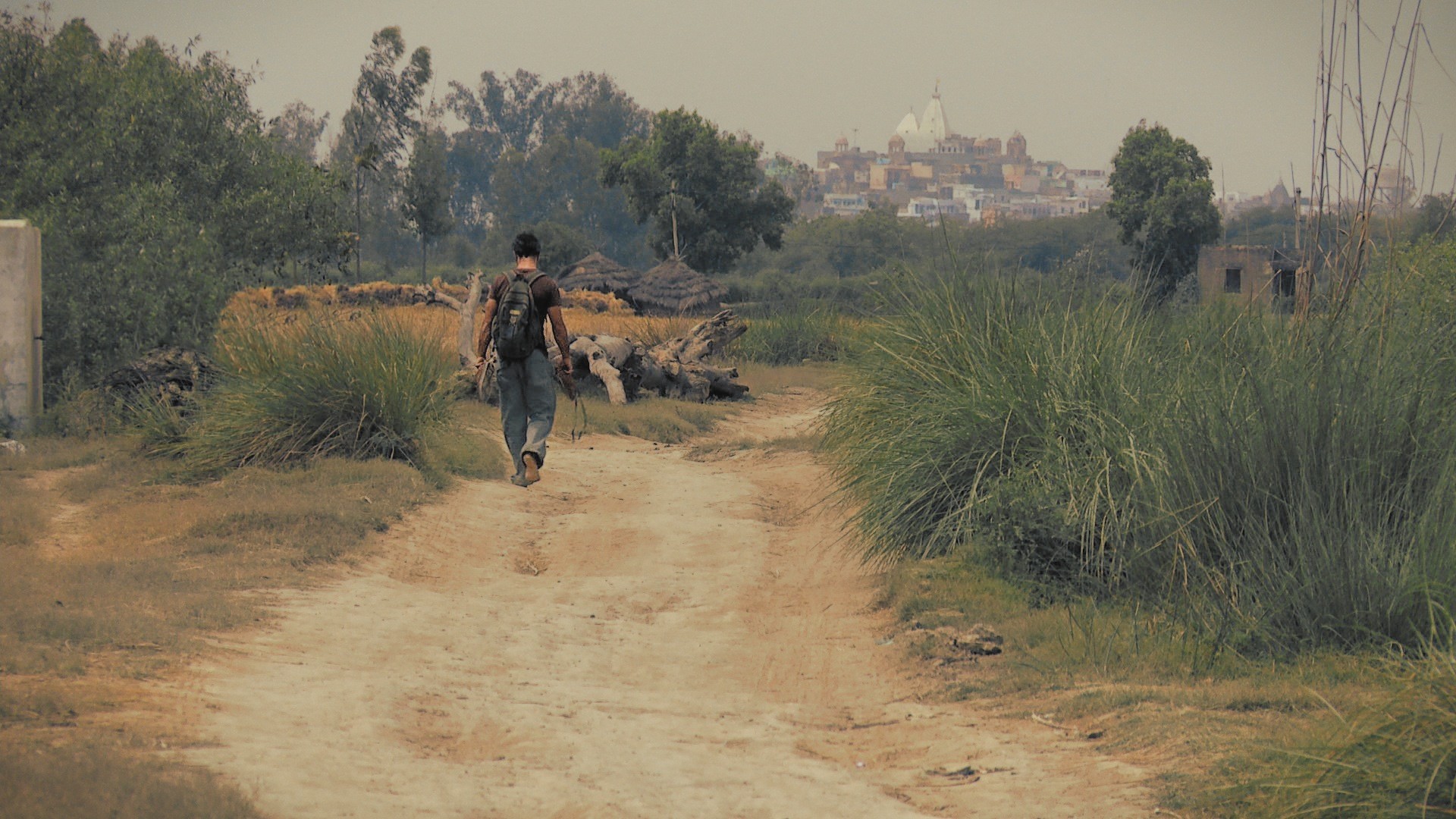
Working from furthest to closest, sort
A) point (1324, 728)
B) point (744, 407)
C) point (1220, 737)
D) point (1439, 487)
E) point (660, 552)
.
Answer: point (744, 407) < point (660, 552) < point (1439, 487) < point (1220, 737) < point (1324, 728)

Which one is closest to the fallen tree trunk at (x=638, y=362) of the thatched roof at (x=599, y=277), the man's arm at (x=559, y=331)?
the man's arm at (x=559, y=331)

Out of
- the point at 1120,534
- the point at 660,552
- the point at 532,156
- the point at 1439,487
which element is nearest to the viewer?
the point at 1439,487

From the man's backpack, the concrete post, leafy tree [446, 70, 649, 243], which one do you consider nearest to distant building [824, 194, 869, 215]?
leafy tree [446, 70, 649, 243]

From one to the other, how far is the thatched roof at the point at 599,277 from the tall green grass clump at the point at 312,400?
2529 centimetres

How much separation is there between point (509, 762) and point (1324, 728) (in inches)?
118

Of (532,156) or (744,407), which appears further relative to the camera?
(532,156)

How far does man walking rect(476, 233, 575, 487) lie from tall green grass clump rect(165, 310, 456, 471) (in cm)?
225

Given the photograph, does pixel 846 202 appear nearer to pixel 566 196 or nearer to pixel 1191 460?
pixel 566 196

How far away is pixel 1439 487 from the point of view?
5551 millimetres

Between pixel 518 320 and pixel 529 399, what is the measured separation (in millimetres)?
614

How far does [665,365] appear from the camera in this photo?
63.6ft

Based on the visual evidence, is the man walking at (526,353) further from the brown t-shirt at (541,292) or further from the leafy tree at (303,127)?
the leafy tree at (303,127)

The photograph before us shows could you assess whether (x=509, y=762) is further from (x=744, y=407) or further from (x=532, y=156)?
(x=532, y=156)

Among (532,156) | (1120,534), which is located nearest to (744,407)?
(1120,534)
